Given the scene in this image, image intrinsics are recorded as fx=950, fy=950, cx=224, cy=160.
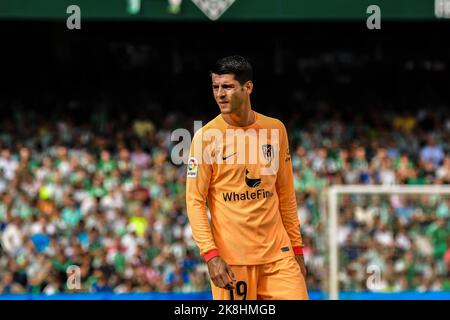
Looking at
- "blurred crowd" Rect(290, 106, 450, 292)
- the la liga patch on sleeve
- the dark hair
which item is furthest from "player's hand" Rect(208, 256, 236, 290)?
"blurred crowd" Rect(290, 106, 450, 292)

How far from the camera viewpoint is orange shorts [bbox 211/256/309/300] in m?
5.38

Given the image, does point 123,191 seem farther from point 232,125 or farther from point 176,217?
point 232,125

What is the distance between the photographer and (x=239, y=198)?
5.41 metres

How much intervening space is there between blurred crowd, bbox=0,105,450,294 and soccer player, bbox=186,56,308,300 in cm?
606

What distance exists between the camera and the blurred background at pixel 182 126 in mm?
11797

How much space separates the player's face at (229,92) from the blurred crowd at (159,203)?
6405 millimetres

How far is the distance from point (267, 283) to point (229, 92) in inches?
44.0

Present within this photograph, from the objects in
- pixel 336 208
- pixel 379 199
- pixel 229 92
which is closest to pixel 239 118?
pixel 229 92

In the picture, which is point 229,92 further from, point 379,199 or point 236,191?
point 379,199
